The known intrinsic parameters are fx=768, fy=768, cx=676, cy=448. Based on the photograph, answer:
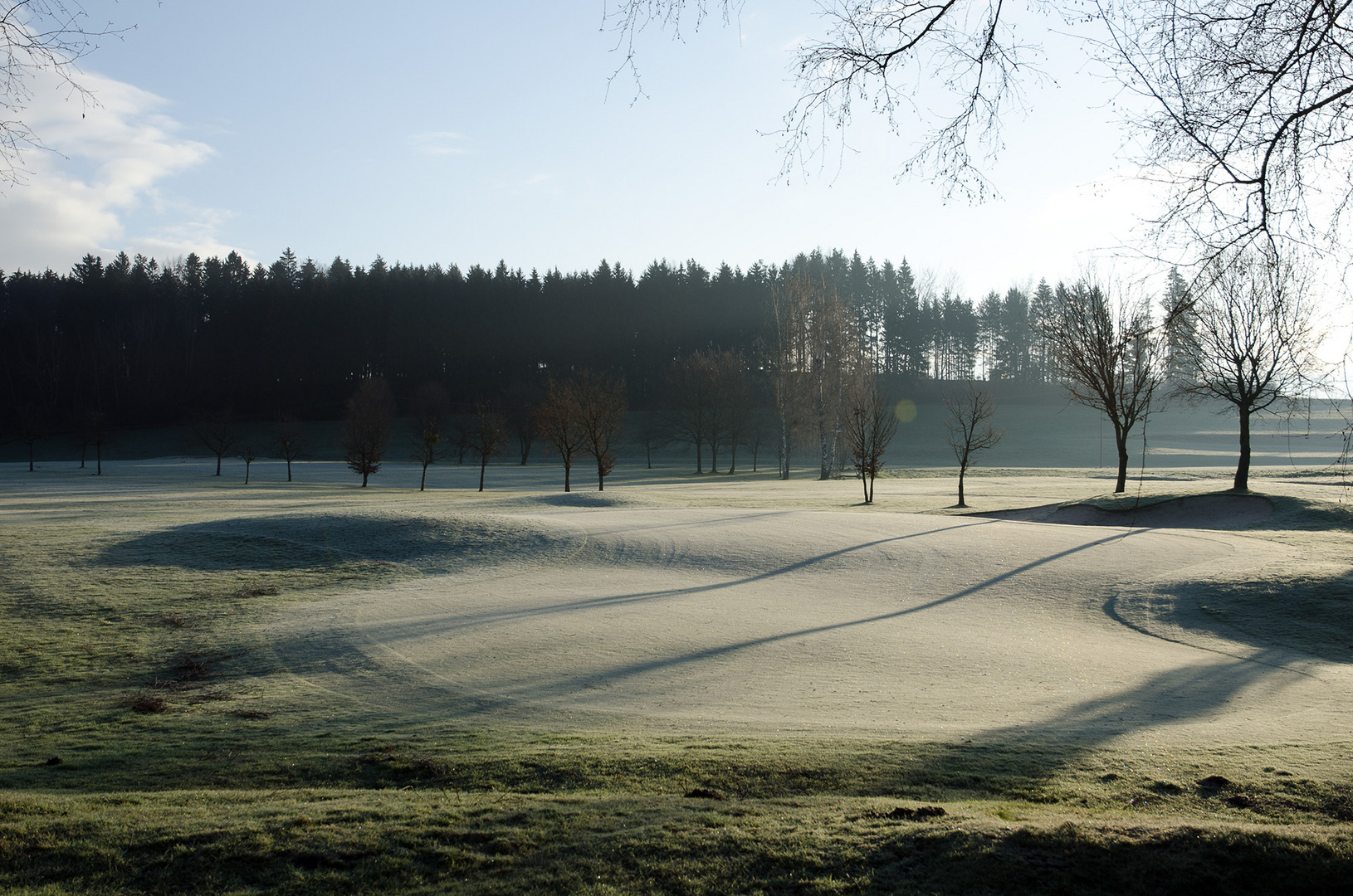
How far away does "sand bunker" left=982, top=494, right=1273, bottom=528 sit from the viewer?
23.3 m

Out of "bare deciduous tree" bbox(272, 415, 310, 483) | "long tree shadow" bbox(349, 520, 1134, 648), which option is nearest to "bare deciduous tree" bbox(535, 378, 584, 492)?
"bare deciduous tree" bbox(272, 415, 310, 483)

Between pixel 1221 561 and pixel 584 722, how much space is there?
543 inches

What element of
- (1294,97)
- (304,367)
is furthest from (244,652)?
(304,367)

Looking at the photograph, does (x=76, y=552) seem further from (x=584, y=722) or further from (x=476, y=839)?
(x=476, y=839)

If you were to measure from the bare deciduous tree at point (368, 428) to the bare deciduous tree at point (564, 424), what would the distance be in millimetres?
10360

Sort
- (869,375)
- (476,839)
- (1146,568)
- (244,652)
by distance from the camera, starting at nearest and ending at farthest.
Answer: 1. (476,839)
2. (244,652)
3. (1146,568)
4. (869,375)

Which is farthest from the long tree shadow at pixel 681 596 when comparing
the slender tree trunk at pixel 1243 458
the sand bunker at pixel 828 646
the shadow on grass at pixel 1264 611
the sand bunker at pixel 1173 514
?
the slender tree trunk at pixel 1243 458

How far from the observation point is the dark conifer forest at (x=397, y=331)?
91062 mm

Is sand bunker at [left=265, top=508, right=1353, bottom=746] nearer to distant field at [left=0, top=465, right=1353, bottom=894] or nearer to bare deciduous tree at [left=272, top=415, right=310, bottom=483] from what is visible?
distant field at [left=0, top=465, right=1353, bottom=894]

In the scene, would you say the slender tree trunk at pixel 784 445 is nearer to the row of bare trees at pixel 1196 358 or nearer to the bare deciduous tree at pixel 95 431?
the row of bare trees at pixel 1196 358

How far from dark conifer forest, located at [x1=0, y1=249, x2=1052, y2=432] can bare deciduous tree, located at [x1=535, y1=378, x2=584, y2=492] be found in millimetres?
43064

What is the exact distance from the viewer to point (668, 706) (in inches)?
303

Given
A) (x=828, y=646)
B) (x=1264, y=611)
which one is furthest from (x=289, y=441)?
(x=1264, y=611)

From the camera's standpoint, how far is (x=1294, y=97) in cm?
538
